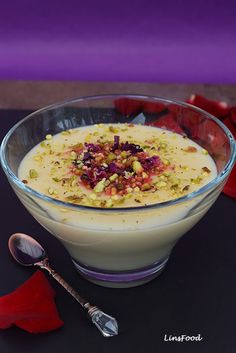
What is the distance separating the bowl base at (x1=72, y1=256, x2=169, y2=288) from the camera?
1211 mm

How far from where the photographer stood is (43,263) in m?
1.26

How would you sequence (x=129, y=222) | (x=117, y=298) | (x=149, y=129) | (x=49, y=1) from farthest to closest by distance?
(x=49, y=1) → (x=149, y=129) → (x=117, y=298) → (x=129, y=222)

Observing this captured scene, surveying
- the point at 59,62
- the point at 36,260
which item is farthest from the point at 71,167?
the point at 59,62

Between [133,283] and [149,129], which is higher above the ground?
[149,129]

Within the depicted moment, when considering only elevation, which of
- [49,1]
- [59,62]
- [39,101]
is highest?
[49,1]

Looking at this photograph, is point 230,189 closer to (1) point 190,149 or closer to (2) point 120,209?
(1) point 190,149

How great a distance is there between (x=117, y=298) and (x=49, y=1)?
1.54 metres

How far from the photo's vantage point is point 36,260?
127cm

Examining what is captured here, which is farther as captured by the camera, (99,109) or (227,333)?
(99,109)

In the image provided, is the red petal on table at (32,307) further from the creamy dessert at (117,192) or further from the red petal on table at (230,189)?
the red petal on table at (230,189)

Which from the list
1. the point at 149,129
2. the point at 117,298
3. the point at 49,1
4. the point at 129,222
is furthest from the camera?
the point at 49,1

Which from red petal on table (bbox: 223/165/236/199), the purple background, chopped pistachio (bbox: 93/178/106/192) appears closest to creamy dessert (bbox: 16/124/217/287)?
chopped pistachio (bbox: 93/178/106/192)

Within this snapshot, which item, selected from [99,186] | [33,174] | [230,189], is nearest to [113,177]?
[99,186]

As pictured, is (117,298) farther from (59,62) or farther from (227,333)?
(59,62)
